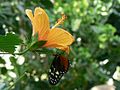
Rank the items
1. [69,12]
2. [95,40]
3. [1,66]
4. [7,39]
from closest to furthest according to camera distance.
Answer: [7,39]
[1,66]
[95,40]
[69,12]

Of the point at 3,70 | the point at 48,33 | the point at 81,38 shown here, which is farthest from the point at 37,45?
the point at 81,38

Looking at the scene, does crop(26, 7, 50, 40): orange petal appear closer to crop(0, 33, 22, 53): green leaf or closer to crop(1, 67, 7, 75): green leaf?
crop(0, 33, 22, 53): green leaf

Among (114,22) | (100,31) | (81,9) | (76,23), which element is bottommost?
(114,22)

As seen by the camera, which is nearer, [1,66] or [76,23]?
[1,66]

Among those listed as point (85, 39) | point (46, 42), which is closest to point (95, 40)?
point (85, 39)

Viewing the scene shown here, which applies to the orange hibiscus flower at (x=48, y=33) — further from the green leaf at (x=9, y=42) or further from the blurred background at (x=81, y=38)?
the blurred background at (x=81, y=38)

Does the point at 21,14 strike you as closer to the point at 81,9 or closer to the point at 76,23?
the point at 76,23

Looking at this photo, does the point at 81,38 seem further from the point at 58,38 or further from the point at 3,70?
the point at 58,38
